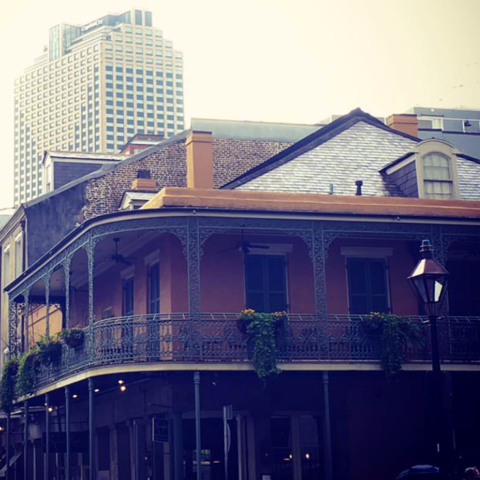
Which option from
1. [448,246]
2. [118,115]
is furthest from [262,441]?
[118,115]

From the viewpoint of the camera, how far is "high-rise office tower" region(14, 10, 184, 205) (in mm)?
180750

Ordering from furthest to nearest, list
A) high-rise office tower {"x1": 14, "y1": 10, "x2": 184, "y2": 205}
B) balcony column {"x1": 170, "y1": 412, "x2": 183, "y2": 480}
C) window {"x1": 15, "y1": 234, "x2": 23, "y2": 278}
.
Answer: high-rise office tower {"x1": 14, "y1": 10, "x2": 184, "y2": 205}, window {"x1": 15, "y1": 234, "x2": 23, "y2": 278}, balcony column {"x1": 170, "y1": 412, "x2": 183, "y2": 480}

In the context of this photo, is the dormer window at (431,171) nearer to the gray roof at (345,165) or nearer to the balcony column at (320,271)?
the gray roof at (345,165)

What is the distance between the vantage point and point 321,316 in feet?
77.5

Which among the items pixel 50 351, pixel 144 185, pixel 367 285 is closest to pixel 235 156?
pixel 144 185

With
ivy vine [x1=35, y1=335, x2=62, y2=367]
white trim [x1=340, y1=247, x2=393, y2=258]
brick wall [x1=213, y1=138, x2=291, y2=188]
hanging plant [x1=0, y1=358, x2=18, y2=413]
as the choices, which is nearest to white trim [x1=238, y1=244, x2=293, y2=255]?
white trim [x1=340, y1=247, x2=393, y2=258]

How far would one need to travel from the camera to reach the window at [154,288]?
2542cm

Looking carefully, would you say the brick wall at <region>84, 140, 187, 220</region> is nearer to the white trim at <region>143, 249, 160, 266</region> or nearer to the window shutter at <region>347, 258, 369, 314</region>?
the white trim at <region>143, 249, 160, 266</region>

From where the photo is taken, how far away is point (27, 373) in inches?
1136

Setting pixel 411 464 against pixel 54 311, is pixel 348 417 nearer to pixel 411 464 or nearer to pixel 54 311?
pixel 411 464

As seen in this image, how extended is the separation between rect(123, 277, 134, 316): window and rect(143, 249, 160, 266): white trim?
1.65m

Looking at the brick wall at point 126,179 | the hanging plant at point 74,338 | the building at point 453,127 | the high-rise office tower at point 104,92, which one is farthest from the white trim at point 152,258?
the high-rise office tower at point 104,92

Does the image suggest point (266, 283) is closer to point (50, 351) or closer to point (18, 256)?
point (50, 351)

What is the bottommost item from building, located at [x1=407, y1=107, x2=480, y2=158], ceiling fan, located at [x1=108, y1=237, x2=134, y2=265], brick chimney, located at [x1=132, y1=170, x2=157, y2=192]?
ceiling fan, located at [x1=108, y1=237, x2=134, y2=265]
